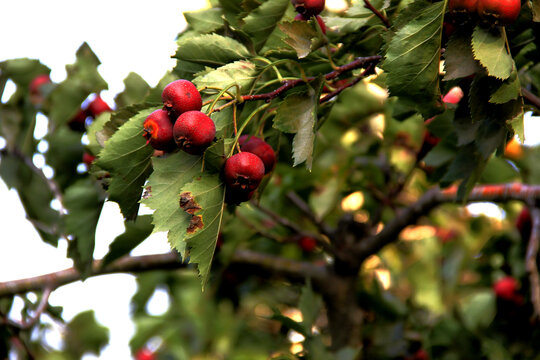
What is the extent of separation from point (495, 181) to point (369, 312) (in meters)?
0.87

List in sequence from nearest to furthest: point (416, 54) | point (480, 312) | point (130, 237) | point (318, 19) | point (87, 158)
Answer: point (416, 54) → point (318, 19) → point (130, 237) → point (87, 158) → point (480, 312)

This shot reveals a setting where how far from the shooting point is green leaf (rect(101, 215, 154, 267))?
6.11 feet

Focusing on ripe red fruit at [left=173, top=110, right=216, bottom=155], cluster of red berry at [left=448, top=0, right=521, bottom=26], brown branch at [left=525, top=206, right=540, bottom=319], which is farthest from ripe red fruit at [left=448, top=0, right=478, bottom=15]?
brown branch at [left=525, top=206, right=540, bottom=319]

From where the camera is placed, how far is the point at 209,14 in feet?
4.82

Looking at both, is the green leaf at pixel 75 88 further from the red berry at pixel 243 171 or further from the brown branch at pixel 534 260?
the brown branch at pixel 534 260

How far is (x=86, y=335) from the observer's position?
309cm

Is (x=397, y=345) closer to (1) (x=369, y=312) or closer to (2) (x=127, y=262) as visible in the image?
(1) (x=369, y=312)

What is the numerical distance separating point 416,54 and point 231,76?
1.14 feet

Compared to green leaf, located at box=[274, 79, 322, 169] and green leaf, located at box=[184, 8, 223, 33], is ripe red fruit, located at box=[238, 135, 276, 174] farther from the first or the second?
green leaf, located at box=[184, 8, 223, 33]

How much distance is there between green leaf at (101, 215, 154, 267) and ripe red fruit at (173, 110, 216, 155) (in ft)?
2.93

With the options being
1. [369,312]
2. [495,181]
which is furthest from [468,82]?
[369,312]

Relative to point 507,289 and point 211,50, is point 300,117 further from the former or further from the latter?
point 507,289

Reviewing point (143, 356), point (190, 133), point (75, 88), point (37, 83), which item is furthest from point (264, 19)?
point (143, 356)

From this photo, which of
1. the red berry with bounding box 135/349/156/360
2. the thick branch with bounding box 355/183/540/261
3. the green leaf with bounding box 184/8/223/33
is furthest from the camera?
the red berry with bounding box 135/349/156/360
